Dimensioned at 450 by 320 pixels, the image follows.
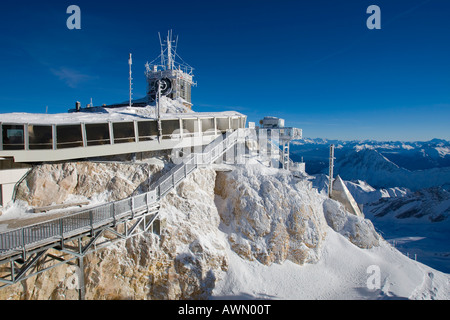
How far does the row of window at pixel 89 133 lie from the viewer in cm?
1698

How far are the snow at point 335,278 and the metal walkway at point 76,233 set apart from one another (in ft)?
28.3

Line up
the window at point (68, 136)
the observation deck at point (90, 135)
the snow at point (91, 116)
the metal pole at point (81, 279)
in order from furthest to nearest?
1. the window at point (68, 136)
2. the snow at point (91, 116)
3. the observation deck at point (90, 135)
4. the metal pole at point (81, 279)

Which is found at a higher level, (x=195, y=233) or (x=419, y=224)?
(x=195, y=233)

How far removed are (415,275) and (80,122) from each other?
117 feet

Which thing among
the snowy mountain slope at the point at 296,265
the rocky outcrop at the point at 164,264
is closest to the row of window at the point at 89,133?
the rocky outcrop at the point at 164,264

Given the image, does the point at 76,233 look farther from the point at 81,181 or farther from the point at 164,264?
the point at 164,264

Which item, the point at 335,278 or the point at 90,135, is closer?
the point at 90,135

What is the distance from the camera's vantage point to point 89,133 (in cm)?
1966

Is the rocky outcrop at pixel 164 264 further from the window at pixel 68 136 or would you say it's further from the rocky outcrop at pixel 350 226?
the rocky outcrop at pixel 350 226

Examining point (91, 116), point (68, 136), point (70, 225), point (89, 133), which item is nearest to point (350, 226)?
point (70, 225)

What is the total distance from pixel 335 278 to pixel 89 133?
84.6 ft

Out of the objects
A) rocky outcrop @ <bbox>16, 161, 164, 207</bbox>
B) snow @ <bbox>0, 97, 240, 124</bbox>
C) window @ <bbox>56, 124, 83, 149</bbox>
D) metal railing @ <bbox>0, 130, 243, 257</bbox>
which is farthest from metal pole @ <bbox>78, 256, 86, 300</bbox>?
snow @ <bbox>0, 97, 240, 124</bbox>

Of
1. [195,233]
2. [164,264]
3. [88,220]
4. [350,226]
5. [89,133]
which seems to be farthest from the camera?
[350,226]
